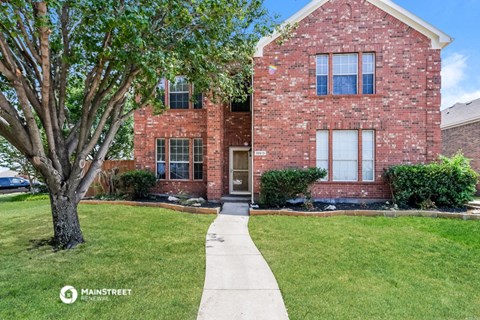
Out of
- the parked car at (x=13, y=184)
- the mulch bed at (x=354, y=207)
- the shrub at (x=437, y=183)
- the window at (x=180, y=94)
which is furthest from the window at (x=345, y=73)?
the parked car at (x=13, y=184)

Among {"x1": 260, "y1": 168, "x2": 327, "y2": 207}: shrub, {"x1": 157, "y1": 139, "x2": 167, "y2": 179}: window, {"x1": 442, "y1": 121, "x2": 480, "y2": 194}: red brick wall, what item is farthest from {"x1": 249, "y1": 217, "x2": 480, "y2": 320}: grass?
{"x1": 442, "y1": 121, "x2": 480, "y2": 194}: red brick wall

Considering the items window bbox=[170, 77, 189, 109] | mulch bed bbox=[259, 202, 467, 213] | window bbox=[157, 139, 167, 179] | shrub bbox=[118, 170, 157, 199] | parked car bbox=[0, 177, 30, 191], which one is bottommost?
parked car bbox=[0, 177, 30, 191]

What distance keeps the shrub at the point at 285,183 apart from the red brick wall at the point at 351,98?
0.72 metres

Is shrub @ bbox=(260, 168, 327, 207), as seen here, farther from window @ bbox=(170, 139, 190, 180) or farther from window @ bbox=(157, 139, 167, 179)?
window @ bbox=(157, 139, 167, 179)

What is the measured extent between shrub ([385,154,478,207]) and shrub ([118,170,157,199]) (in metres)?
9.62

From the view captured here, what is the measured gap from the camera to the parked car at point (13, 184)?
22573 mm

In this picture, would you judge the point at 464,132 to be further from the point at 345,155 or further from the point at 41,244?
the point at 41,244

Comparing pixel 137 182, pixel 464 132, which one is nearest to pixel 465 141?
pixel 464 132

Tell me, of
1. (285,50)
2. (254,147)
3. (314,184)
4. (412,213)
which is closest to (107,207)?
(254,147)

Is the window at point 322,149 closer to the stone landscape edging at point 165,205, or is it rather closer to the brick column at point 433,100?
the brick column at point 433,100

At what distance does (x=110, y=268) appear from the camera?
476 cm

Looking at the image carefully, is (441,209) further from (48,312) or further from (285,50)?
(48,312)

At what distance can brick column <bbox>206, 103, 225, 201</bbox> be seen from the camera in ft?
36.2

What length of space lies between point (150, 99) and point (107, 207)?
5043 millimetres
